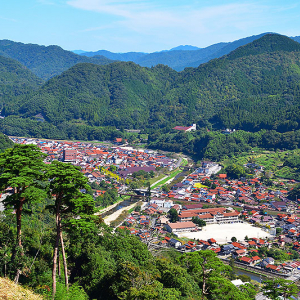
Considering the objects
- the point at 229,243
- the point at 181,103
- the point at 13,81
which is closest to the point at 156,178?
the point at 229,243

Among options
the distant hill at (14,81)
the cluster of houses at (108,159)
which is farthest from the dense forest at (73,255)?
the distant hill at (14,81)

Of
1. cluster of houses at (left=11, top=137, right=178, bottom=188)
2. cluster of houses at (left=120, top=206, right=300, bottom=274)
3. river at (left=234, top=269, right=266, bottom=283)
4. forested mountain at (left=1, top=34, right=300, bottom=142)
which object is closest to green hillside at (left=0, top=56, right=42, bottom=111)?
forested mountain at (left=1, top=34, right=300, bottom=142)

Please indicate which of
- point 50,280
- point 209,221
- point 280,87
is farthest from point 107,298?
point 280,87

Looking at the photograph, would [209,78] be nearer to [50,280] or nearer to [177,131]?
[177,131]

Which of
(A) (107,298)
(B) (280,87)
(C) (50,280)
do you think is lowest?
(A) (107,298)

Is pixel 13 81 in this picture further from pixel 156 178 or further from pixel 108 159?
pixel 156 178

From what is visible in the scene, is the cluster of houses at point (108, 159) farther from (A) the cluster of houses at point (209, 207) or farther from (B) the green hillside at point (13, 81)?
(B) the green hillside at point (13, 81)
